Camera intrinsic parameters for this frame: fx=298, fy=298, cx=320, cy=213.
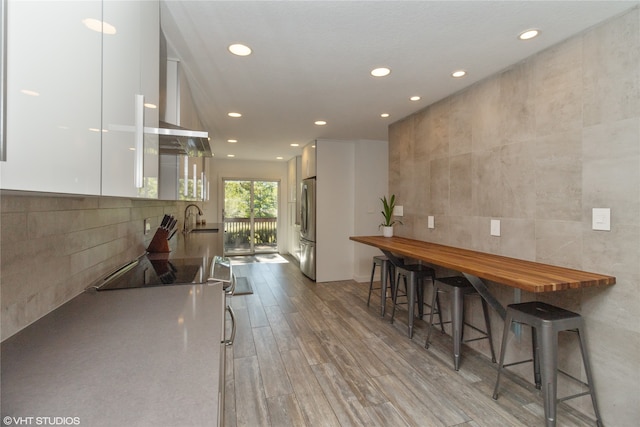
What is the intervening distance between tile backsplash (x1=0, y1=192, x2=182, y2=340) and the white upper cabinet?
23cm

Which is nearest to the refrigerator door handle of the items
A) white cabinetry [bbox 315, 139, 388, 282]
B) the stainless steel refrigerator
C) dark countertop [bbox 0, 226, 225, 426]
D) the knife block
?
the stainless steel refrigerator

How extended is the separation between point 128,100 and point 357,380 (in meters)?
2.21

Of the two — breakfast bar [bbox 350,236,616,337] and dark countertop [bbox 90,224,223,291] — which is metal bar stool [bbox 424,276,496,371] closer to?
breakfast bar [bbox 350,236,616,337]

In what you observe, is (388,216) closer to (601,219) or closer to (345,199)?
(345,199)

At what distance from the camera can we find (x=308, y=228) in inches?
210

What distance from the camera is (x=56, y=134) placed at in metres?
0.56

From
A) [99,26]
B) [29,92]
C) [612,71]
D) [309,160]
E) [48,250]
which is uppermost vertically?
[309,160]

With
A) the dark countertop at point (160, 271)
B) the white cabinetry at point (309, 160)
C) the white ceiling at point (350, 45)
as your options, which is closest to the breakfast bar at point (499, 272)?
the white ceiling at point (350, 45)

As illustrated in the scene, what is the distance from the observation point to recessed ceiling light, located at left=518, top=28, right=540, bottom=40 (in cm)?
184

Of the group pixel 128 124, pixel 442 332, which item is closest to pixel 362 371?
pixel 442 332

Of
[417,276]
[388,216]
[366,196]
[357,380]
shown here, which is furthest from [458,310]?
[366,196]

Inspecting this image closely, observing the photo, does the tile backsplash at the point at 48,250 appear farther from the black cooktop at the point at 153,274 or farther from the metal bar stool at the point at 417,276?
the metal bar stool at the point at 417,276

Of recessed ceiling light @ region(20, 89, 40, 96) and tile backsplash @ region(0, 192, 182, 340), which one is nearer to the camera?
recessed ceiling light @ region(20, 89, 40, 96)

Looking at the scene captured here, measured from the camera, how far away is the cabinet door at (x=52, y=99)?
1.55 feet
